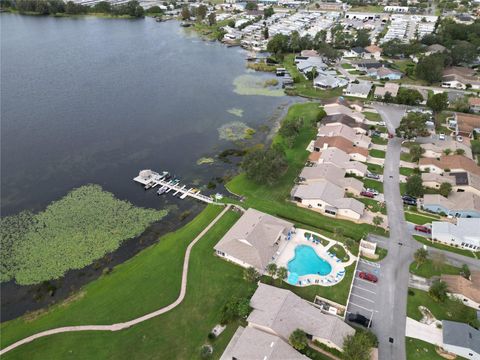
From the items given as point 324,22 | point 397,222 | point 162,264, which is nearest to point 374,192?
point 397,222

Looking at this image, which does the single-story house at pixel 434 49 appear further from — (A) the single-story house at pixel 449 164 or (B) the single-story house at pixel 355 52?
(A) the single-story house at pixel 449 164

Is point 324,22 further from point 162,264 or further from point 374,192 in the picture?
point 162,264

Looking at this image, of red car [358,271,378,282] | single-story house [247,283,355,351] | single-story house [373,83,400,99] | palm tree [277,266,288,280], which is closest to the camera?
single-story house [247,283,355,351]

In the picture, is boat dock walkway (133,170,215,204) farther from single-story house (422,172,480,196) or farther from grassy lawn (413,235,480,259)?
single-story house (422,172,480,196)

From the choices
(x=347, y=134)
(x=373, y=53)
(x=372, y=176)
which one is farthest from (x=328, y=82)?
(x=372, y=176)

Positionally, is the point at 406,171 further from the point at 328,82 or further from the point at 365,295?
the point at 328,82

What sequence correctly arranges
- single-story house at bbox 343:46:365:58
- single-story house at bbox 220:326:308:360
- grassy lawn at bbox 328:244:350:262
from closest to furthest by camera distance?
single-story house at bbox 220:326:308:360
grassy lawn at bbox 328:244:350:262
single-story house at bbox 343:46:365:58

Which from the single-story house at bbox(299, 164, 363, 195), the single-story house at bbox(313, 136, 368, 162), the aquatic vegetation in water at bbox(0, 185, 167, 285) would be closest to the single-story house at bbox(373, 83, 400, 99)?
the single-story house at bbox(313, 136, 368, 162)
